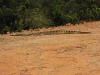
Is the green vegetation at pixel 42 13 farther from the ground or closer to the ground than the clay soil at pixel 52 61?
farther from the ground

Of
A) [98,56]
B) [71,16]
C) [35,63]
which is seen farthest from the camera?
[71,16]

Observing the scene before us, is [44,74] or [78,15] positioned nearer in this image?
[44,74]

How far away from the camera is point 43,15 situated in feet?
36.0

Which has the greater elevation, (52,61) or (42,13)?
(42,13)

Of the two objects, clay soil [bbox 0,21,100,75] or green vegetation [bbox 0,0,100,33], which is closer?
clay soil [bbox 0,21,100,75]

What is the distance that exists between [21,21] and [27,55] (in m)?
5.54

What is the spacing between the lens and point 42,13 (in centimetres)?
1105

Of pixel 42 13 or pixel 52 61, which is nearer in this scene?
pixel 52 61

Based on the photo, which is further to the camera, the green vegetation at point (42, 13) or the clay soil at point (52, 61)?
the green vegetation at point (42, 13)

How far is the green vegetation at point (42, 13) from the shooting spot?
9.26m

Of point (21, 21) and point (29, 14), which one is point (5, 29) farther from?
point (29, 14)

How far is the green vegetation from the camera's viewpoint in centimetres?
926

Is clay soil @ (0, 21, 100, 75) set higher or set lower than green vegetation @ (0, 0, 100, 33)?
lower

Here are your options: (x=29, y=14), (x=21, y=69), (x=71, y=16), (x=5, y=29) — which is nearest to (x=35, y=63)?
(x=21, y=69)
